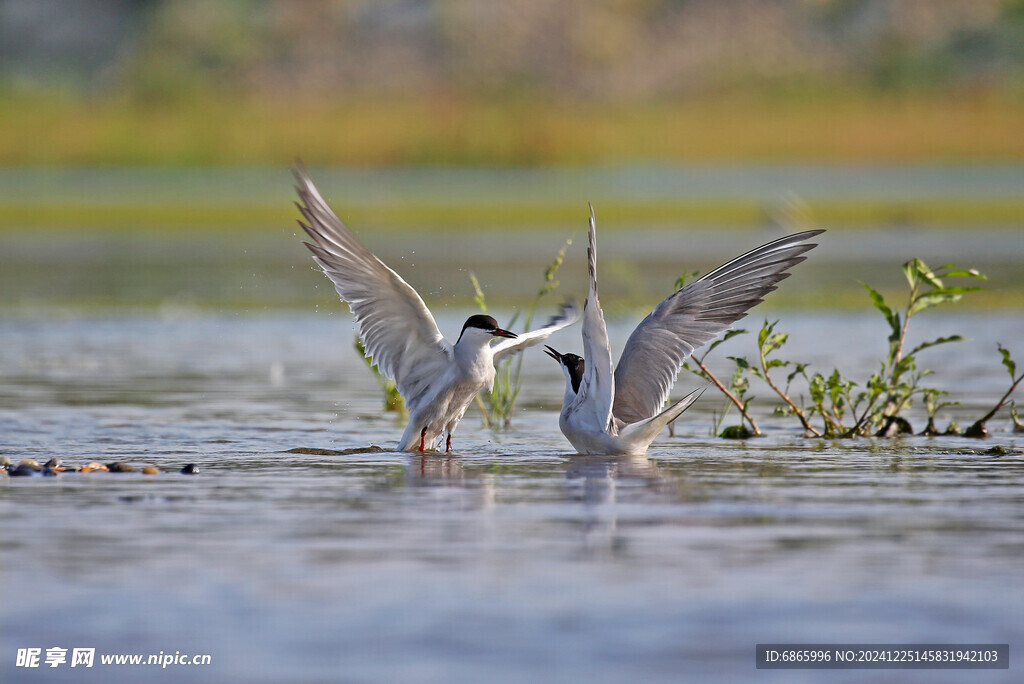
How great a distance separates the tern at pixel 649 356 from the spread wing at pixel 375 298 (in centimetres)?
67

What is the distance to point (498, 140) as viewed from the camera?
49062 mm

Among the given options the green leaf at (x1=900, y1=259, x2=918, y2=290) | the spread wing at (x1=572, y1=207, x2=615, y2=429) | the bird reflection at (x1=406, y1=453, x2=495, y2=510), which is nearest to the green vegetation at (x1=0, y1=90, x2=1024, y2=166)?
the green leaf at (x1=900, y1=259, x2=918, y2=290)

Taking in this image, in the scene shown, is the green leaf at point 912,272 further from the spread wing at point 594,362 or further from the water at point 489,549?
the spread wing at point 594,362

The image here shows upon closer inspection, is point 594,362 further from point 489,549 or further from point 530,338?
point 489,549

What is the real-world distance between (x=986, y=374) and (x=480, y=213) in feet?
84.1

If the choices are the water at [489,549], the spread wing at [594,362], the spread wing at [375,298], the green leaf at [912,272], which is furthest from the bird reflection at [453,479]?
the green leaf at [912,272]

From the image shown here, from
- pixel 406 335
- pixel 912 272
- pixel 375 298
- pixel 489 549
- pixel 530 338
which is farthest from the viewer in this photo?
pixel 912 272

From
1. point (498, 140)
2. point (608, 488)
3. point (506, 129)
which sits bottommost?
point (608, 488)

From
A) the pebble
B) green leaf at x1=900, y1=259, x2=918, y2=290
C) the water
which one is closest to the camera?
the water

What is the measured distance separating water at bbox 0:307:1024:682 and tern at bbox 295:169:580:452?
313 mm

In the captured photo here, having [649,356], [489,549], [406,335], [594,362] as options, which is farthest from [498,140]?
[489,549]

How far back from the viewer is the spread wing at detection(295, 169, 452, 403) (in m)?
10.1

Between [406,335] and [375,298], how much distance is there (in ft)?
0.96

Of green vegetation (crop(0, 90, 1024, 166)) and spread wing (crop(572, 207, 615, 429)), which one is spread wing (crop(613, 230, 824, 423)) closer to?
spread wing (crop(572, 207, 615, 429))
